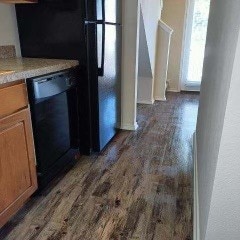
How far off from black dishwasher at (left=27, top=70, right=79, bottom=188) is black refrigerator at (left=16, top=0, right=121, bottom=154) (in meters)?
0.13

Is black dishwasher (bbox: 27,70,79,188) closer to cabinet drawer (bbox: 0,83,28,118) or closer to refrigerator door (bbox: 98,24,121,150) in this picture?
cabinet drawer (bbox: 0,83,28,118)

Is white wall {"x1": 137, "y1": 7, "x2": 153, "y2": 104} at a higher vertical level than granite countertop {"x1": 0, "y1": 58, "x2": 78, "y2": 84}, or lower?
lower

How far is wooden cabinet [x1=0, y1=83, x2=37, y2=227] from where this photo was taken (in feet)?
4.50

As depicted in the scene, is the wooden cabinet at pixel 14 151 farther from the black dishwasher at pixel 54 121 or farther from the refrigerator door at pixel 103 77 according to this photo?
the refrigerator door at pixel 103 77

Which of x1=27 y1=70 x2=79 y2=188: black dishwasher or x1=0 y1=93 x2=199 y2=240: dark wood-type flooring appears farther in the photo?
x1=27 y1=70 x2=79 y2=188: black dishwasher

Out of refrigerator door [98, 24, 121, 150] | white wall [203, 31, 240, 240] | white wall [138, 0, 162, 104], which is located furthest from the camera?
white wall [138, 0, 162, 104]

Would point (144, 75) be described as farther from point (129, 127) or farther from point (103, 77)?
point (103, 77)

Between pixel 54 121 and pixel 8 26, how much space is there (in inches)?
36.6

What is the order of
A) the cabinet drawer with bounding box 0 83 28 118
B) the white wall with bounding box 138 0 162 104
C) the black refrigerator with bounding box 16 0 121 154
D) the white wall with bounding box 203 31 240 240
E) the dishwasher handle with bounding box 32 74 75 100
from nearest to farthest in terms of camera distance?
1. the white wall with bounding box 203 31 240 240
2. the cabinet drawer with bounding box 0 83 28 118
3. the dishwasher handle with bounding box 32 74 75 100
4. the black refrigerator with bounding box 16 0 121 154
5. the white wall with bounding box 138 0 162 104

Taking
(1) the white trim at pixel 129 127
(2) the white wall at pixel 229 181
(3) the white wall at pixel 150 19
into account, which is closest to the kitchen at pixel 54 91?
(1) the white trim at pixel 129 127

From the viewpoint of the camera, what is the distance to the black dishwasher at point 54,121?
1642mm

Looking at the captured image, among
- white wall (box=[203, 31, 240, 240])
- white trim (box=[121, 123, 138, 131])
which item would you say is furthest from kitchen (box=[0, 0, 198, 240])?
white wall (box=[203, 31, 240, 240])

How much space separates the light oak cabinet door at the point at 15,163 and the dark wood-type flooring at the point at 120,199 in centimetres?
17

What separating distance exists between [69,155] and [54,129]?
34cm
